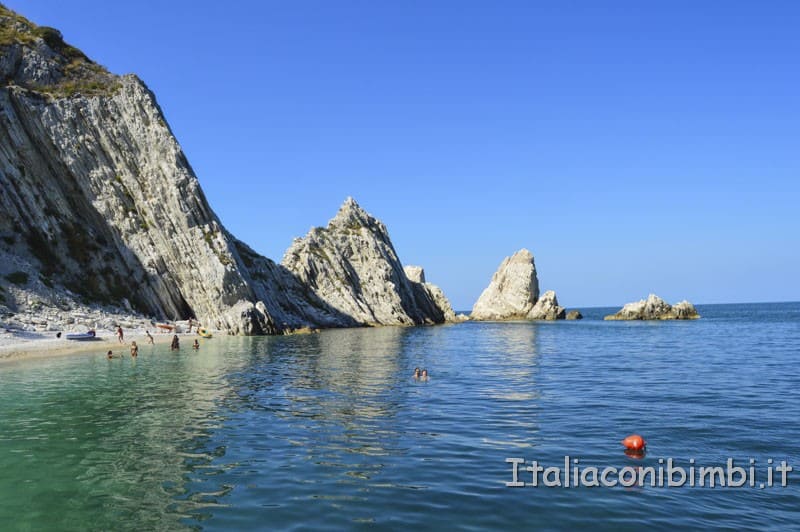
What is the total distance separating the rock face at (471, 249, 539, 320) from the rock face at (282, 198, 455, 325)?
27.0 m

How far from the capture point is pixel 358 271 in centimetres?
13138

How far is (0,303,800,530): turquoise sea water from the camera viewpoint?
43.5 feet

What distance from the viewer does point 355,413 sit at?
1004 inches

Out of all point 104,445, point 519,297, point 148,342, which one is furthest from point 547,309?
point 104,445

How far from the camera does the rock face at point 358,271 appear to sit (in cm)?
12156

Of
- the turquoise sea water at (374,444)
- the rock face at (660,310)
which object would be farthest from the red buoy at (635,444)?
the rock face at (660,310)

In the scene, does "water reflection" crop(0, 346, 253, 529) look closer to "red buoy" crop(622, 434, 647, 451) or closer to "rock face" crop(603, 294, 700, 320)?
"red buoy" crop(622, 434, 647, 451)

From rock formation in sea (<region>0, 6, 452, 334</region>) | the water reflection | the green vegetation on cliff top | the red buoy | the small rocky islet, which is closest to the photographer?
the water reflection

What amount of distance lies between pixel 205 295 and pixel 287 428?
228ft

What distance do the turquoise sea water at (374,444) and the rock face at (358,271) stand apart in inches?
3117

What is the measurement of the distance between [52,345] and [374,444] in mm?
52638

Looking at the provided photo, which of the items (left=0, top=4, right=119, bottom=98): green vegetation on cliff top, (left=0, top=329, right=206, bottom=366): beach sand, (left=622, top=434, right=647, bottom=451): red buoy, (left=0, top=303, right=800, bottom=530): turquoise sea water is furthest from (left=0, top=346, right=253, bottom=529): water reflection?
(left=0, top=4, right=119, bottom=98): green vegetation on cliff top

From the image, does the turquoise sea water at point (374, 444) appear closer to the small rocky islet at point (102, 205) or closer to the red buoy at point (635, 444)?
the red buoy at point (635, 444)

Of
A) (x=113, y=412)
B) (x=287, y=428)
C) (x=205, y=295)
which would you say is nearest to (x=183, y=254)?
(x=205, y=295)
